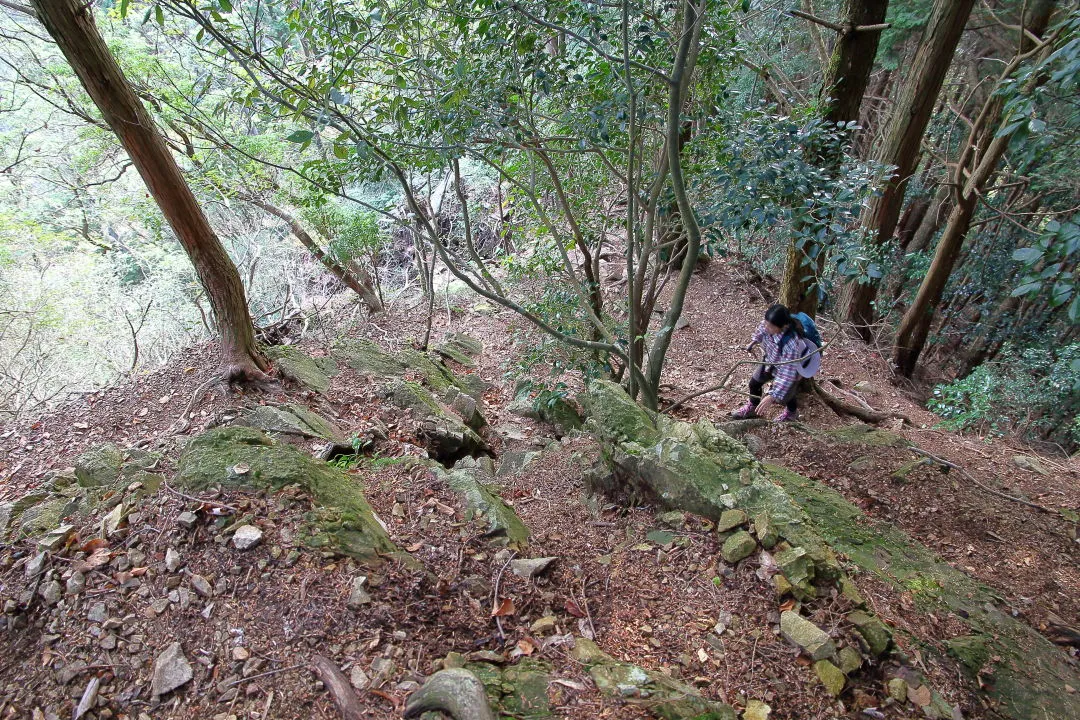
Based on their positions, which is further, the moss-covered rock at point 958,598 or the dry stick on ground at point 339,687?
Answer: the moss-covered rock at point 958,598

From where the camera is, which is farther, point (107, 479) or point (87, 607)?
point (107, 479)

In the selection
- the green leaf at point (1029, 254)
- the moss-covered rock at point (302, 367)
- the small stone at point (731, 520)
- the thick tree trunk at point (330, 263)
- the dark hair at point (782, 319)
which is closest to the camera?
the green leaf at point (1029, 254)

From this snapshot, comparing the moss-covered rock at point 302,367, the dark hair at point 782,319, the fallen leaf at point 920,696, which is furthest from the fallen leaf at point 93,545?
the dark hair at point 782,319

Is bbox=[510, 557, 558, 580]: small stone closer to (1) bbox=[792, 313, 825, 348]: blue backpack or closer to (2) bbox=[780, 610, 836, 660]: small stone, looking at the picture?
(2) bbox=[780, 610, 836, 660]: small stone

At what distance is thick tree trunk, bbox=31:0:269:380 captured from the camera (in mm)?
3453

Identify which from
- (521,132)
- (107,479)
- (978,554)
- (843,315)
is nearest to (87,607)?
(107,479)

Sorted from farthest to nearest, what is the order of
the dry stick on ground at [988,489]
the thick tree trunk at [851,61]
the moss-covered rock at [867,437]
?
1. the thick tree trunk at [851,61]
2. the moss-covered rock at [867,437]
3. the dry stick on ground at [988,489]

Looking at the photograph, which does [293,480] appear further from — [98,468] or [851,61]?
[851,61]

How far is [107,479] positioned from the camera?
3.04 m

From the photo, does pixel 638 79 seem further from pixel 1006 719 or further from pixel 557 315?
pixel 1006 719

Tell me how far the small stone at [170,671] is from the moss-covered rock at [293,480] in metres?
0.63

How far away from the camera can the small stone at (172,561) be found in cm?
227

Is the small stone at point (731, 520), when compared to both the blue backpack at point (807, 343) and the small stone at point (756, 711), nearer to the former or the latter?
the small stone at point (756, 711)

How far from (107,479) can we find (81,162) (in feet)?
28.0
